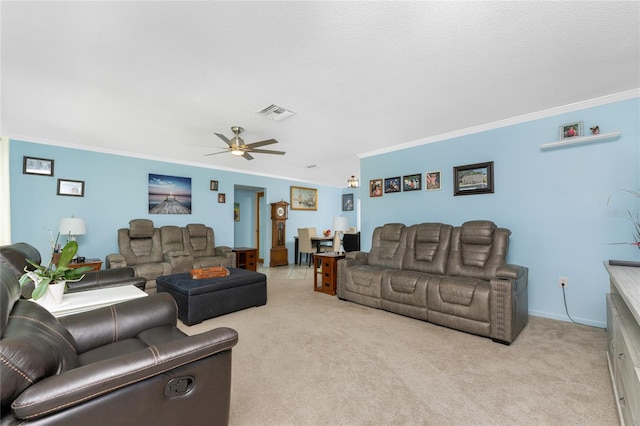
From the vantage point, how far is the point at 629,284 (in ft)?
5.55

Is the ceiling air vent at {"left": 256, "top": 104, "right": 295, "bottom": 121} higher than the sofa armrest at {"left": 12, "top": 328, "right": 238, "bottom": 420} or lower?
higher

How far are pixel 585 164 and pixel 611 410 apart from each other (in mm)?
2462

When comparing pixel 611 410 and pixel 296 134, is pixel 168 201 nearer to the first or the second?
pixel 296 134

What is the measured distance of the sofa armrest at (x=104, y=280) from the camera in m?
2.53

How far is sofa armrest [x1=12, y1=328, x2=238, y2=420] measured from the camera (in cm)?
83

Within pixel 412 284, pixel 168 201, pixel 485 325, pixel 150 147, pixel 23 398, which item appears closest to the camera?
pixel 23 398

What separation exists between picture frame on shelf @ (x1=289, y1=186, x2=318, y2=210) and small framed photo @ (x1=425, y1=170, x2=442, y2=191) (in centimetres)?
412

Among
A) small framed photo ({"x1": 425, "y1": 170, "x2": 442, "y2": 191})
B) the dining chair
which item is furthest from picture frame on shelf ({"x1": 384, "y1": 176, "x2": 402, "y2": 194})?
the dining chair

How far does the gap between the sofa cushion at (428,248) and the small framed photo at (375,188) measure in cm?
108

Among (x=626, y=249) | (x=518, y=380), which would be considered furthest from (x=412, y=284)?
(x=626, y=249)

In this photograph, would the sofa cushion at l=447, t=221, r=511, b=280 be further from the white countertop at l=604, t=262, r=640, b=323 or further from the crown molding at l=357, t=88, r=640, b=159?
the crown molding at l=357, t=88, r=640, b=159

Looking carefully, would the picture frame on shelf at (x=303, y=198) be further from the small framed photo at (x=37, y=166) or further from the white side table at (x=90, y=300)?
the white side table at (x=90, y=300)

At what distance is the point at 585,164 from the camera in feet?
9.87

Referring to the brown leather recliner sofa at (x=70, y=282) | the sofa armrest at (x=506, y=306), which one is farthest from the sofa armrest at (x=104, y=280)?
the sofa armrest at (x=506, y=306)
